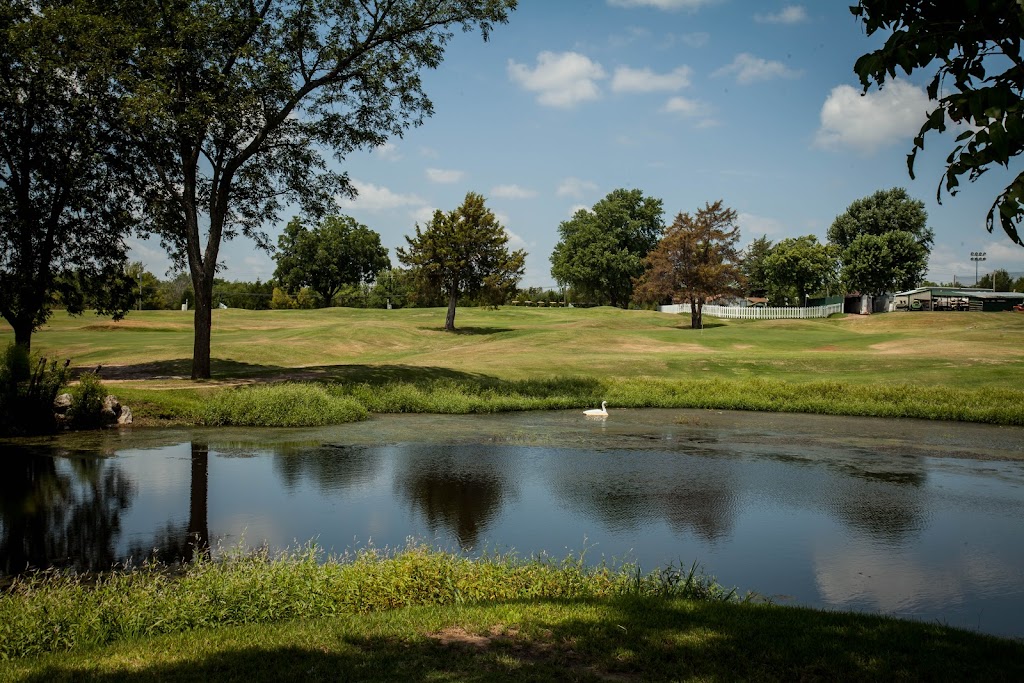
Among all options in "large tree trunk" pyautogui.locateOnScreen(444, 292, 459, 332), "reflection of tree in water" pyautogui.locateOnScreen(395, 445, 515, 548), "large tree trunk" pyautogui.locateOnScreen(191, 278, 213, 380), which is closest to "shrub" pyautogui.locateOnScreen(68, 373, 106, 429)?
"large tree trunk" pyautogui.locateOnScreen(191, 278, 213, 380)

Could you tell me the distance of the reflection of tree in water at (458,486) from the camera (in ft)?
42.3

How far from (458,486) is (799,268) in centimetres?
10255

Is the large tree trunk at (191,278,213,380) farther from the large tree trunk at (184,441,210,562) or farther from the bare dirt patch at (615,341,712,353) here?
the bare dirt patch at (615,341,712,353)

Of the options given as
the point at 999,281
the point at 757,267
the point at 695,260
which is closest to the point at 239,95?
the point at 695,260

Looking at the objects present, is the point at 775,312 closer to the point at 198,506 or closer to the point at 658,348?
the point at 658,348

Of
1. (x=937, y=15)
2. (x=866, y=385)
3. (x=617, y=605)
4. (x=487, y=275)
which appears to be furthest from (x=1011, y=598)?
A: (x=487, y=275)

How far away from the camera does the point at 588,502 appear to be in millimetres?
14336

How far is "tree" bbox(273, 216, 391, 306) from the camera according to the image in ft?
360

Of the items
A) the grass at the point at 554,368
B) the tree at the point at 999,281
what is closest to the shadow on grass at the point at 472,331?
the grass at the point at 554,368

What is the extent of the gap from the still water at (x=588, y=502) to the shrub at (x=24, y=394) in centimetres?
149

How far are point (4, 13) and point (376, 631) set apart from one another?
98.0 ft

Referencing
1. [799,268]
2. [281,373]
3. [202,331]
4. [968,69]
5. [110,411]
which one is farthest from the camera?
[799,268]

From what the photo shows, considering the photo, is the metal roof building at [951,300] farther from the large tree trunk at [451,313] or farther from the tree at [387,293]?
the tree at [387,293]

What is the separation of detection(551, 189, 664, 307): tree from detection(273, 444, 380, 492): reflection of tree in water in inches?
3612
